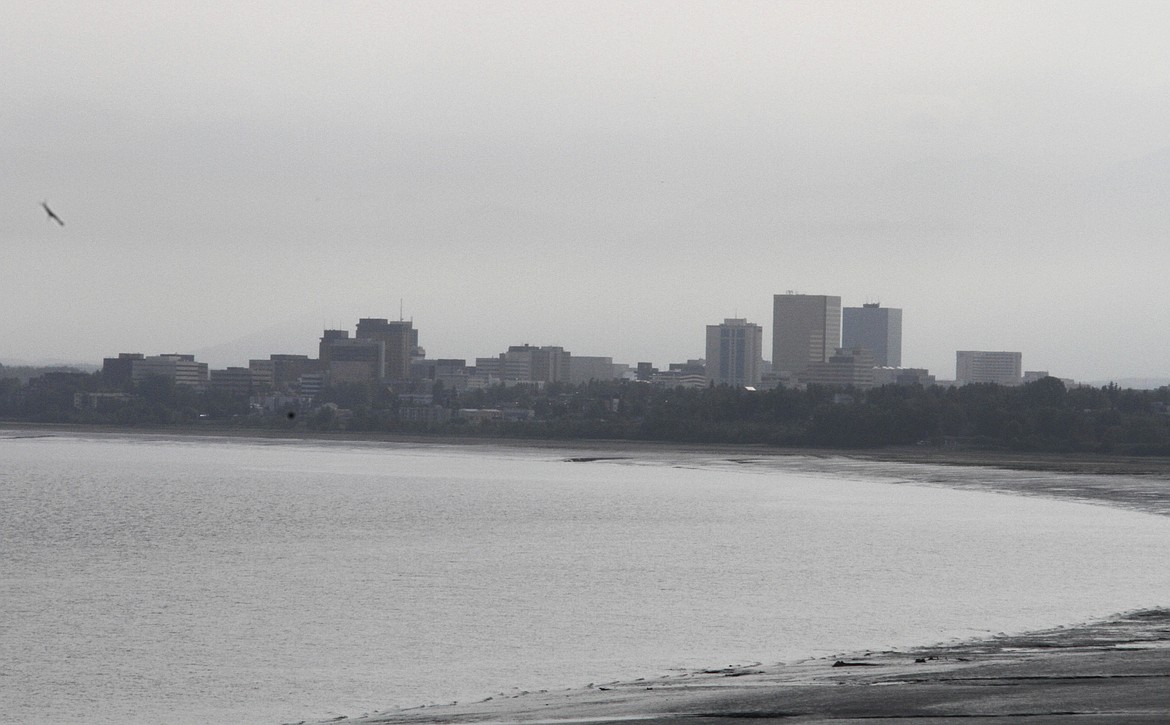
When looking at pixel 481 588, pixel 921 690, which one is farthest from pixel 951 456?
pixel 921 690

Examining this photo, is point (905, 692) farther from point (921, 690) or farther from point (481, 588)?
point (481, 588)

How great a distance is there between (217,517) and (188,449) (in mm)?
124193

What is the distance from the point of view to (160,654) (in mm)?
31594

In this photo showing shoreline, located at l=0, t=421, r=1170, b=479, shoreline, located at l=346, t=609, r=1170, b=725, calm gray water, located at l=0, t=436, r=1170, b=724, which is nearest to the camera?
shoreline, located at l=346, t=609, r=1170, b=725

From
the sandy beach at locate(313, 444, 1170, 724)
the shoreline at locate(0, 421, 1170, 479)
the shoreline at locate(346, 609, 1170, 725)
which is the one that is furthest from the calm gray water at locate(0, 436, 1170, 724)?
the shoreline at locate(0, 421, 1170, 479)

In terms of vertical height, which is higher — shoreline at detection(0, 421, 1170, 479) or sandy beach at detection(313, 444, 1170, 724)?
shoreline at detection(0, 421, 1170, 479)

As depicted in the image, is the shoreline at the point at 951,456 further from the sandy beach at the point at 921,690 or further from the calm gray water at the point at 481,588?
the sandy beach at the point at 921,690

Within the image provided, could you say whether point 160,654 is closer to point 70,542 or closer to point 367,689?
point 367,689

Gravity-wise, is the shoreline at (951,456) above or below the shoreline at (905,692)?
above

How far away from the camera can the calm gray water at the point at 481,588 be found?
28.9 meters

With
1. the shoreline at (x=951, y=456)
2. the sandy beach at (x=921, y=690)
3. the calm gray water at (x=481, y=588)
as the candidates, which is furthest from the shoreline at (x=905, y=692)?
the shoreline at (x=951, y=456)

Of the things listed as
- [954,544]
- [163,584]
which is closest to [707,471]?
[954,544]

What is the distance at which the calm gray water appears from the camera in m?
28.9

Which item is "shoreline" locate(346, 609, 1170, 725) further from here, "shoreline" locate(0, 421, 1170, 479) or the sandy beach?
"shoreline" locate(0, 421, 1170, 479)
